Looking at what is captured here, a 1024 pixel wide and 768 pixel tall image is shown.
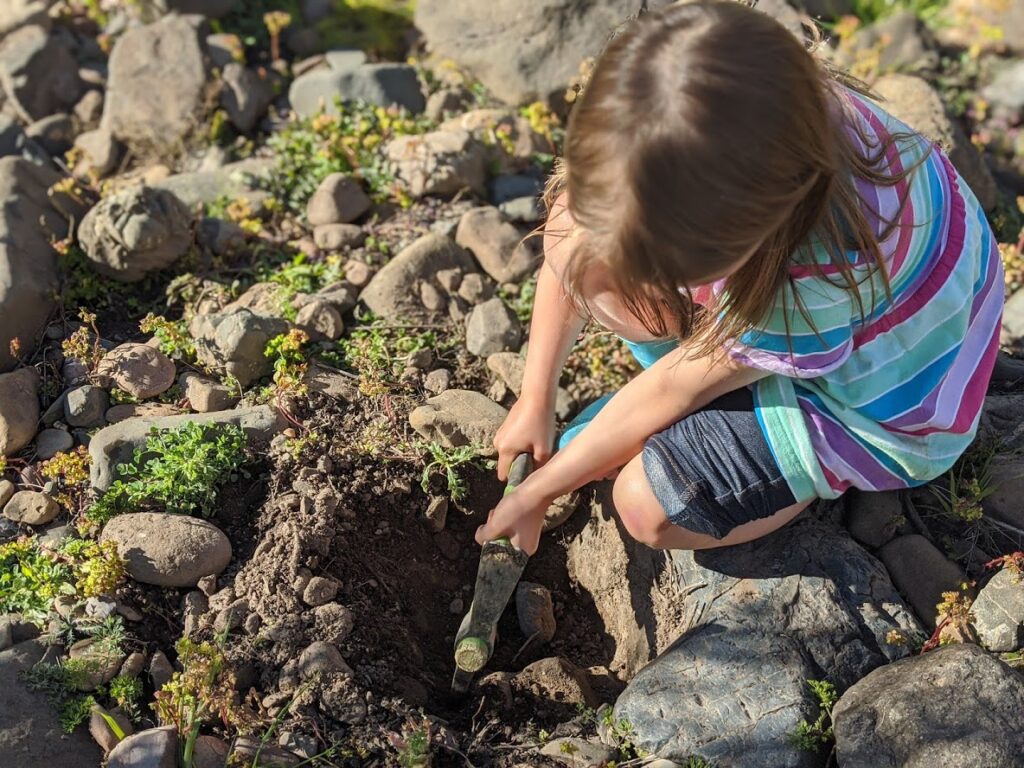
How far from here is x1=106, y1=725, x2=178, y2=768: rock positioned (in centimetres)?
226

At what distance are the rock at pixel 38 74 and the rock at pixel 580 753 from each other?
3.39 meters

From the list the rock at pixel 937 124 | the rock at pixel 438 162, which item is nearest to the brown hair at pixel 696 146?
the rock at pixel 438 162

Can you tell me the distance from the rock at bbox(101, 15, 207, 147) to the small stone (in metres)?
2.22

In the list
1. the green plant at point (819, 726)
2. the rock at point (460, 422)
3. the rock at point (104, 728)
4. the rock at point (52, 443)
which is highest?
the rock at point (460, 422)

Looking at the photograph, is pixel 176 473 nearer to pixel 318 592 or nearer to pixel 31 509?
pixel 31 509


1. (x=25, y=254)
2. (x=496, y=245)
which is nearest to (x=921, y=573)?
(x=496, y=245)

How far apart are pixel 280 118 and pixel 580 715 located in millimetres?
2758

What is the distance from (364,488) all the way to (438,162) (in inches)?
55.2

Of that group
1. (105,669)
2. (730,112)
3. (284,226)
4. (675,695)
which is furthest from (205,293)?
(730,112)

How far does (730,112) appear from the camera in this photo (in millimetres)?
1648

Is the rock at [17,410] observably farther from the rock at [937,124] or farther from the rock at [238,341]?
the rock at [937,124]

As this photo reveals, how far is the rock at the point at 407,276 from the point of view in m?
3.36

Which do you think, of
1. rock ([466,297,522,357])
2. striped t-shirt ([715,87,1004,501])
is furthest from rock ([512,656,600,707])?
rock ([466,297,522,357])

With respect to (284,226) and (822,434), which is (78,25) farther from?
(822,434)
